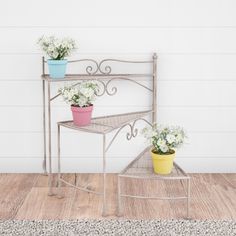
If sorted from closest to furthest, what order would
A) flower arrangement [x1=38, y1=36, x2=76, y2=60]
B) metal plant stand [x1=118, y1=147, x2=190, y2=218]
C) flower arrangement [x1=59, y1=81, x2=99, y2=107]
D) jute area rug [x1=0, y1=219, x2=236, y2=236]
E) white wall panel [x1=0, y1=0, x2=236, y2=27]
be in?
1. jute area rug [x1=0, y1=219, x2=236, y2=236]
2. metal plant stand [x1=118, y1=147, x2=190, y2=218]
3. flower arrangement [x1=59, y1=81, x2=99, y2=107]
4. flower arrangement [x1=38, y1=36, x2=76, y2=60]
5. white wall panel [x1=0, y1=0, x2=236, y2=27]

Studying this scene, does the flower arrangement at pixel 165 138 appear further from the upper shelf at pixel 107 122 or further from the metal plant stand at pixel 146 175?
the upper shelf at pixel 107 122

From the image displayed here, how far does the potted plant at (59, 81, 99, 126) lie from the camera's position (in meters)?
2.94

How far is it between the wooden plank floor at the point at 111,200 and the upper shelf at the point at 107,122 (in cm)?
45

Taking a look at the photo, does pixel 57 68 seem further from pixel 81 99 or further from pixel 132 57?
pixel 132 57

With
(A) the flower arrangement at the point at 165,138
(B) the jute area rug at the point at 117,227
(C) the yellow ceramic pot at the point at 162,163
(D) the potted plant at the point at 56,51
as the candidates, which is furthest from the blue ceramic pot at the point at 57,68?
(B) the jute area rug at the point at 117,227

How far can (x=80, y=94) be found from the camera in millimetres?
2951

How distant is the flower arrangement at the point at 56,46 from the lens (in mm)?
3105

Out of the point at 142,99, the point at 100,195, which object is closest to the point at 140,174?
the point at 100,195

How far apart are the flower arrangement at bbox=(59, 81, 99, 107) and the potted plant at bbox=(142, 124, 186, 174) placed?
16.1 inches

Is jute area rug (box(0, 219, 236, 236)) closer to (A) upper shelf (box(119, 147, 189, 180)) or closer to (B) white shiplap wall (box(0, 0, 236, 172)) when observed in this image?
(A) upper shelf (box(119, 147, 189, 180))

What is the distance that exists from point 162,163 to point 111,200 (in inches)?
18.0

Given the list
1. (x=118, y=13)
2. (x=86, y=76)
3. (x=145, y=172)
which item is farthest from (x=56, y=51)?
(x=145, y=172)

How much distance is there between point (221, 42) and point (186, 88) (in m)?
0.39

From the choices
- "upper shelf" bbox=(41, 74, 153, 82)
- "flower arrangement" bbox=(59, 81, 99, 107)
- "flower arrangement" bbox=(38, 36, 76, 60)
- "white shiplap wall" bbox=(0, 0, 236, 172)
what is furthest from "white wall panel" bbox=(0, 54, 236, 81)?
"flower arrangement" bbox=(59, 81, 99, 107)
